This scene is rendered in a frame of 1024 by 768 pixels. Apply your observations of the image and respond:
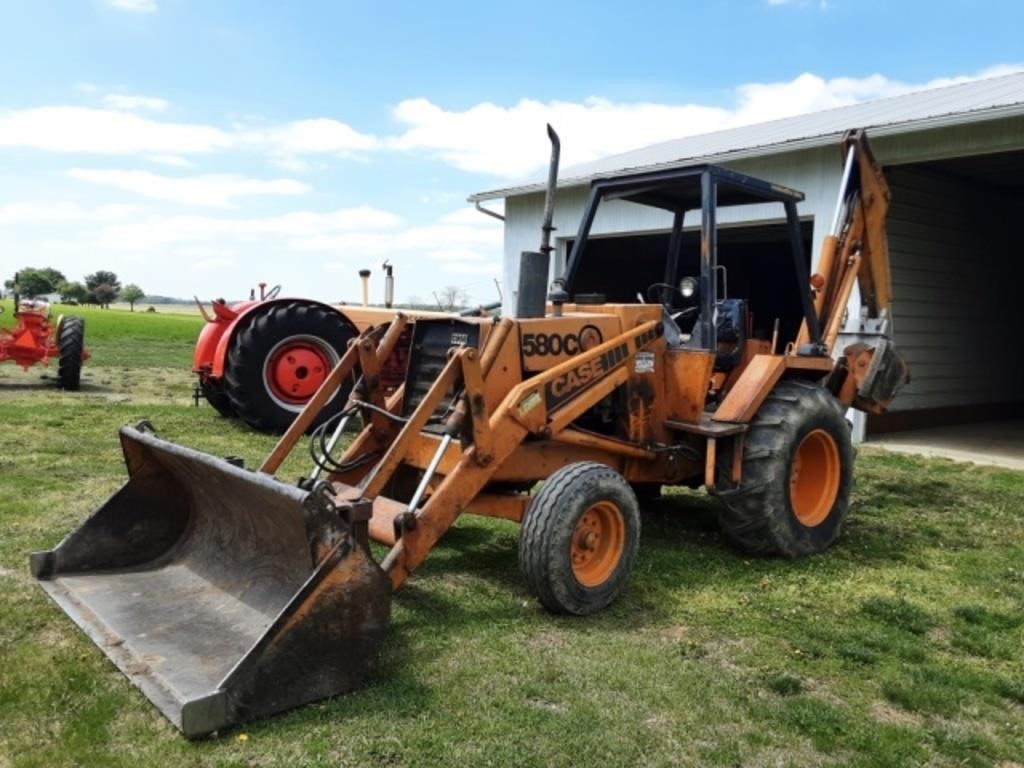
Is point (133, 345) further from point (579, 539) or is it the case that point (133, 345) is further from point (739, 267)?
point (579, 539)

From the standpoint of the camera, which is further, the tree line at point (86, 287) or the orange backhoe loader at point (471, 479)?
the tree line at point (86, 287)

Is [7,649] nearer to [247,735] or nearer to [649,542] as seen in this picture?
[247,735]

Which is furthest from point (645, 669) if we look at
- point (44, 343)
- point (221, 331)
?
point (44, 343)

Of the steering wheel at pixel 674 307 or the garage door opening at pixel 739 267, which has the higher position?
the garage door opening at pixel 739 267

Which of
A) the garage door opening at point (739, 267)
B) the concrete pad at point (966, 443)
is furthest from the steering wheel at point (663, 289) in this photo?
the concrete pad at point (966, 443)

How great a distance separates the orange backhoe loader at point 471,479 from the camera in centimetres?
343

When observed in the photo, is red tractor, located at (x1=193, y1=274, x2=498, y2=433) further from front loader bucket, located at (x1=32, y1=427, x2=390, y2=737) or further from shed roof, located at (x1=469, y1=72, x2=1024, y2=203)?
front loader bucket, located at (x1=32, y1=427, x2=390, y2=737)

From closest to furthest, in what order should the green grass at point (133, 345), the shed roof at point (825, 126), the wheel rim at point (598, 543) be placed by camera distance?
the wheel rim at point (598, 543), the shed roof at point (825, 126), the green grass at point (133, 345)

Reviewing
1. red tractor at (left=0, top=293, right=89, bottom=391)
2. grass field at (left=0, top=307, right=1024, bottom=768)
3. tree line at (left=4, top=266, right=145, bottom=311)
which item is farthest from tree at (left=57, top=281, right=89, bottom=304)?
grass field at (left=0, top=307, right=1024, bottom=768)

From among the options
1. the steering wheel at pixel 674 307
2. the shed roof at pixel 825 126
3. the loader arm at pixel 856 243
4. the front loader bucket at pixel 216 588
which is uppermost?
the shed roof at pixel 825 126

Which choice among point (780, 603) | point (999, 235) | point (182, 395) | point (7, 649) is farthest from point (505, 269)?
point (7, 649)

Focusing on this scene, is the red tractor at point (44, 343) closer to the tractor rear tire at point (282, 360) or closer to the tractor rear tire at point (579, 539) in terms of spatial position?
the tractor rear tire at point (282, 360)

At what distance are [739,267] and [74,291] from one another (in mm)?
91573

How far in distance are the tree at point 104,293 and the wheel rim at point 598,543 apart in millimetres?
100558
